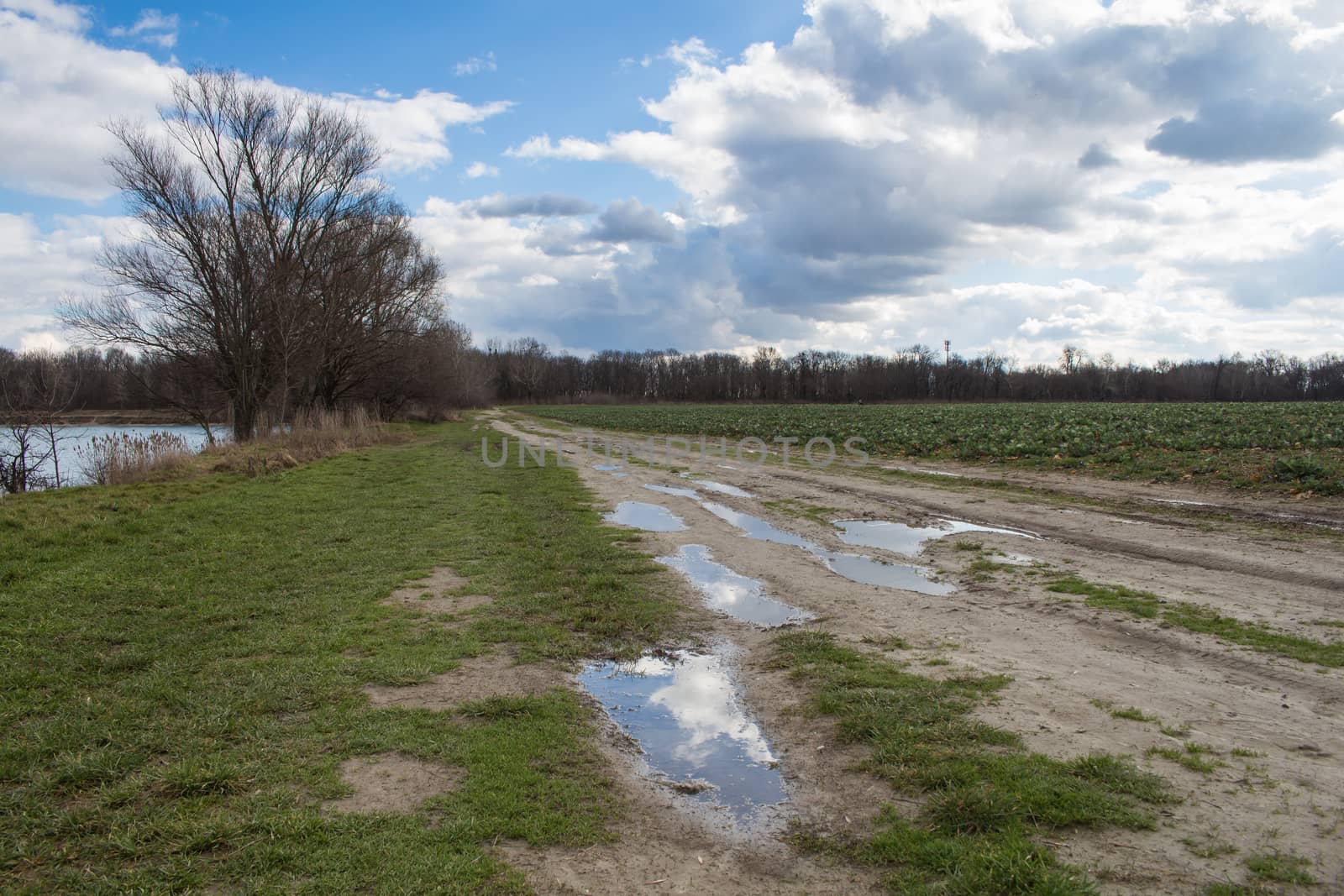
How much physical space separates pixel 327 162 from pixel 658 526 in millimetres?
26608

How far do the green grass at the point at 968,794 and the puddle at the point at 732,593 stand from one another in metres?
2.13

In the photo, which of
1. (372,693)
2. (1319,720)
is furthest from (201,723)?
(1319,720)

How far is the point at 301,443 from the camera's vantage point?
75.7 ft

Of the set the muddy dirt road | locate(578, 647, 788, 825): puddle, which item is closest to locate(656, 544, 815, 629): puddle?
the muddy dirt road

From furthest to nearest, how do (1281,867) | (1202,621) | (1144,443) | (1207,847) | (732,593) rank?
(1144,443), (732,593), (1202,621), (1207,847), (1281,867)

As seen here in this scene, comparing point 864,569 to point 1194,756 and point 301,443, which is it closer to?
point 1194,756

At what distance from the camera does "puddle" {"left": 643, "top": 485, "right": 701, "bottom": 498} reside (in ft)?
51.6

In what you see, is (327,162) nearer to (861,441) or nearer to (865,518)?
Answer: (861,441)

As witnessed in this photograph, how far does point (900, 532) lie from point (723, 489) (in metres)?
5.81

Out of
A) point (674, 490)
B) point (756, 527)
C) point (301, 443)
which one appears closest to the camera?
point (756, 527)

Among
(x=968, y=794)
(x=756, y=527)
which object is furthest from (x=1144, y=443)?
(x=968, y=794)

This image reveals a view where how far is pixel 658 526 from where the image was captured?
12094 millimetres

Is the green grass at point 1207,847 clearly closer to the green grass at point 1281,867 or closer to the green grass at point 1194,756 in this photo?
the green grass at point 1281,867

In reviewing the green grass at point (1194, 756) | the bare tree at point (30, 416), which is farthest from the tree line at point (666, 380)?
the green grass at point (1194, 756)
